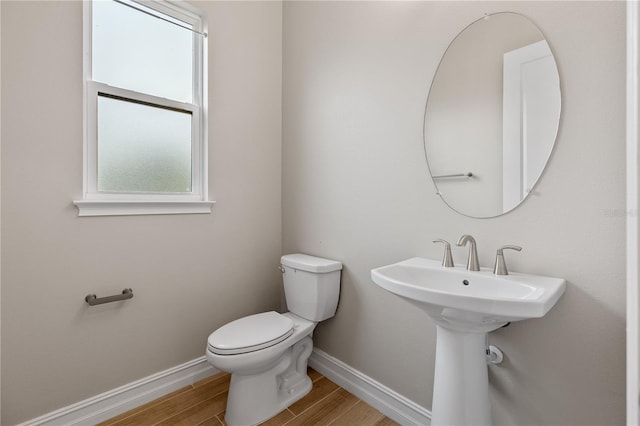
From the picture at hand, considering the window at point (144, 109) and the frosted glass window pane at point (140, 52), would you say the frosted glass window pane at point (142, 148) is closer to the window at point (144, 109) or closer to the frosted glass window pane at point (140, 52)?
the window at point (144, 109)

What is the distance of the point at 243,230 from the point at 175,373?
0.93 meters

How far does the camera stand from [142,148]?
65.7 inches

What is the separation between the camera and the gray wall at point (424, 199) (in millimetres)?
942

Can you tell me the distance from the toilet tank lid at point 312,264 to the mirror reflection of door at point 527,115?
93 centimetres

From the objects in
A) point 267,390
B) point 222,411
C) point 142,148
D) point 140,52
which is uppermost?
point 140,52

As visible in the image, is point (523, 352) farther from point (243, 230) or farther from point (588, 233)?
point (243, 230)

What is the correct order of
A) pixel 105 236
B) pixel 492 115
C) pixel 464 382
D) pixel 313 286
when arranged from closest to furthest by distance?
1. pixel 464 382
2. pixel 492 115
3. pixel 105 236
4. pixel 313 286

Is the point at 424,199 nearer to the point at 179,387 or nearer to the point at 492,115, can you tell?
the point at 492,115

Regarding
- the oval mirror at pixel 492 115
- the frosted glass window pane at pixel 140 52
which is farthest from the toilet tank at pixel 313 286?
the frosted glass window pane at pixel 140 52

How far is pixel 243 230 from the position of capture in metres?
2.02

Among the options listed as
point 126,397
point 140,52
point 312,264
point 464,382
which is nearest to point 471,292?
point 464,382

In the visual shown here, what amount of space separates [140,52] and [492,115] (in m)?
1.84

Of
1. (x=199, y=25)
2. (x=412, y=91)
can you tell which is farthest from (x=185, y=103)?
(x=412, y=91)

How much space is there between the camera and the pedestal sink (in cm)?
92
